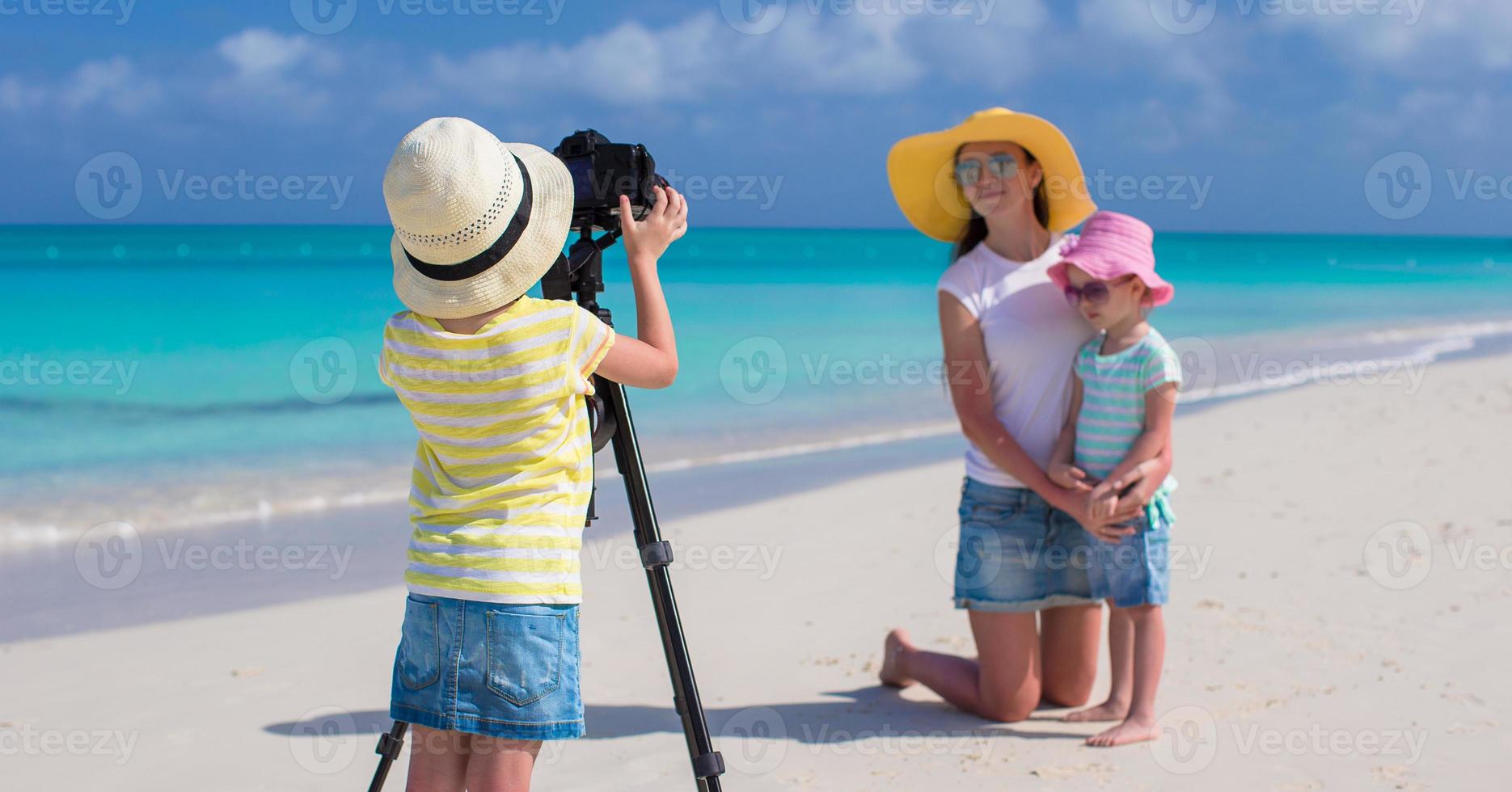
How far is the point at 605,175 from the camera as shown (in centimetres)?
187

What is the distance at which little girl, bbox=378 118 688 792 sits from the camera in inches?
66.6

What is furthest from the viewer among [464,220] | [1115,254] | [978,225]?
[978,225]

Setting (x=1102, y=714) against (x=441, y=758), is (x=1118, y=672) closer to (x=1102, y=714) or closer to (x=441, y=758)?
(x=1102, y=714)

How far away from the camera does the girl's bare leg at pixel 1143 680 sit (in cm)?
295

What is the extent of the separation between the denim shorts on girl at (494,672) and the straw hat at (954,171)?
1948 millimetres

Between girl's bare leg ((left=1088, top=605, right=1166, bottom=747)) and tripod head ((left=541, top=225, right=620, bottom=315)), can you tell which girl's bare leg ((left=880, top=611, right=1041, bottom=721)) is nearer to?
girl's bare leg ((left=1088, top=605, right=1166, bottom=747))

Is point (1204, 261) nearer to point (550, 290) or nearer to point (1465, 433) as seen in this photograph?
point (1465, 433)

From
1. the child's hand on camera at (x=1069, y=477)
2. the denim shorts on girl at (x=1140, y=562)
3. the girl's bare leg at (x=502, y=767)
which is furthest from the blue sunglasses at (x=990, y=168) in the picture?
the girl's bare leg at (x=502, y=767)

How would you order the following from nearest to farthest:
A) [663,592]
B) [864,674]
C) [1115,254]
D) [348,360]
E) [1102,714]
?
[663,592] < [1115,254] < [1102,714] < [864,674] < [348,360]

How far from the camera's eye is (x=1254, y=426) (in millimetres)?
7730

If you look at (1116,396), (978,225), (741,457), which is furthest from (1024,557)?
(741,457)

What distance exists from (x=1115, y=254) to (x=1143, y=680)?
1.07 m

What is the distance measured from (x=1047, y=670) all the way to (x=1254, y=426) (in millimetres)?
5109

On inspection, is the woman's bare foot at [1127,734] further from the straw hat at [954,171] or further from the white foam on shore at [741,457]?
the white foam on shore at [741,457]
